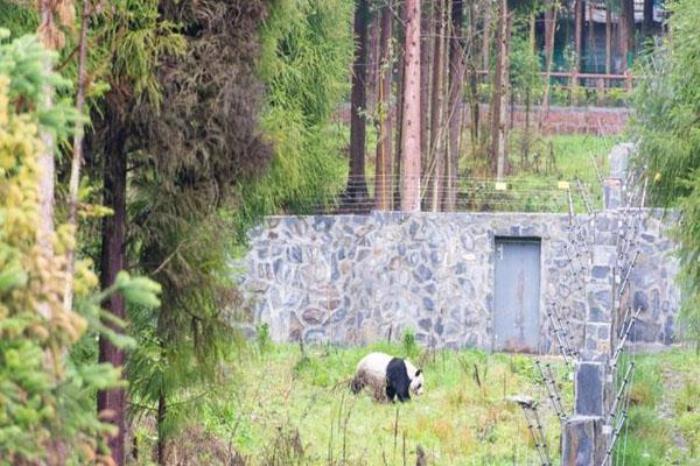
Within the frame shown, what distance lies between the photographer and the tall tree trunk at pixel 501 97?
30625 mm

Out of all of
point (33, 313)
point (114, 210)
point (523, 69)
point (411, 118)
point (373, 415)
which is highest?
point (523, 69)

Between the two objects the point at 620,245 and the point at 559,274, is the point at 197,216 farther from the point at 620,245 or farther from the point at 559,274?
the point at 559,274

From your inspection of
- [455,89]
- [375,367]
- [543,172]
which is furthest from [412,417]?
[543,172]

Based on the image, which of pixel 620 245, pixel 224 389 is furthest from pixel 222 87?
pixel 620 245

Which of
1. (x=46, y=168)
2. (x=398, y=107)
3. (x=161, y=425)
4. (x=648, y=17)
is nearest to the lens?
(x=46, y=168)

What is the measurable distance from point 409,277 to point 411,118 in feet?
8.86

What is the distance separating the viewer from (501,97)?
3105 centimetres

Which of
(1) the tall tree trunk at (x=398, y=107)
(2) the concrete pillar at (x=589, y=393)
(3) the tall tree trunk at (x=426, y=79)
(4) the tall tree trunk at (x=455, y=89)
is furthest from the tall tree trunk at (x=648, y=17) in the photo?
(2) the concrete pillar at (x=589, y=393)

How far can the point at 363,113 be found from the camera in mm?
27734

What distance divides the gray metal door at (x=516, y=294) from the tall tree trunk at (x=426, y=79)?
586cm

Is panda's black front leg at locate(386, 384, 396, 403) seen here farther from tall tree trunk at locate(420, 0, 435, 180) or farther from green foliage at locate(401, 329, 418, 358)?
tall tree trunk at locate(420, 0, 435, 180)

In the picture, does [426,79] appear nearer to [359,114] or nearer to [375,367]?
[359,114]

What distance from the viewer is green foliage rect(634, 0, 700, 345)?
15.7 meters

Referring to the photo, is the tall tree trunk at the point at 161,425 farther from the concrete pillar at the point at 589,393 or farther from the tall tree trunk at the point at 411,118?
the tall tree trunk at the point at 411,118
